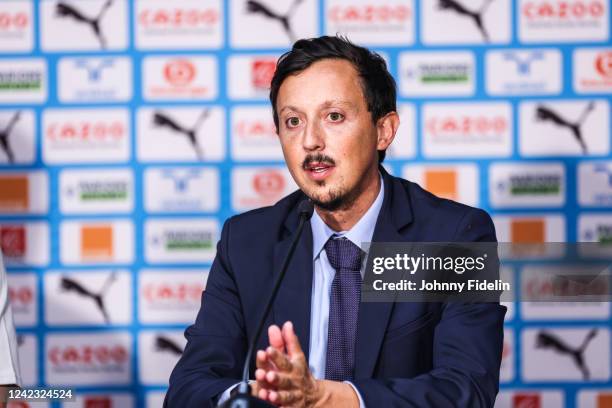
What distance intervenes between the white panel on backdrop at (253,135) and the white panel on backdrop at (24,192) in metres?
0.66

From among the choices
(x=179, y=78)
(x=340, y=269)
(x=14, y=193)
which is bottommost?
(x=340, y=269)

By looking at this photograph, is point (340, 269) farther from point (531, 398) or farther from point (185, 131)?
point (531, 398)

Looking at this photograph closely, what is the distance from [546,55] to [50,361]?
1.97 meters

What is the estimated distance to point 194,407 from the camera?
1.47 m

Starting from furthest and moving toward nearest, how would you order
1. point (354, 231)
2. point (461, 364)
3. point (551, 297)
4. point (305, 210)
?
point (551, 297) < point (354, 231) < point (461, 364) < point (305, 210)

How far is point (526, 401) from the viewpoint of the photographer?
2789 millimetres

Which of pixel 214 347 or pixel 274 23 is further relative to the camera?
pixel 274 23

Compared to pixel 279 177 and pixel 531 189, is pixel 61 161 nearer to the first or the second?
pixel 279 177

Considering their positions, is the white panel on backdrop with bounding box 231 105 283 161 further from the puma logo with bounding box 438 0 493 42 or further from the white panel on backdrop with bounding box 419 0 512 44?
the puma logo with bounding box 438 0 493 42

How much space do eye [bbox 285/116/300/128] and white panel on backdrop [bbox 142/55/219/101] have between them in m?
1.30

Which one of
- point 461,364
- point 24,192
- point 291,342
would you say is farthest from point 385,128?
point 24,192

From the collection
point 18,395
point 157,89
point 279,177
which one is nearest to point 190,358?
point 18,395

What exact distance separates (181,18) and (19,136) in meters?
0.68

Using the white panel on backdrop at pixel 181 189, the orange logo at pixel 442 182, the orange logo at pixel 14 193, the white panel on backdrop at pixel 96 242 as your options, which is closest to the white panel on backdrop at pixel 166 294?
the white panel on backdrop at pixel 96 242
